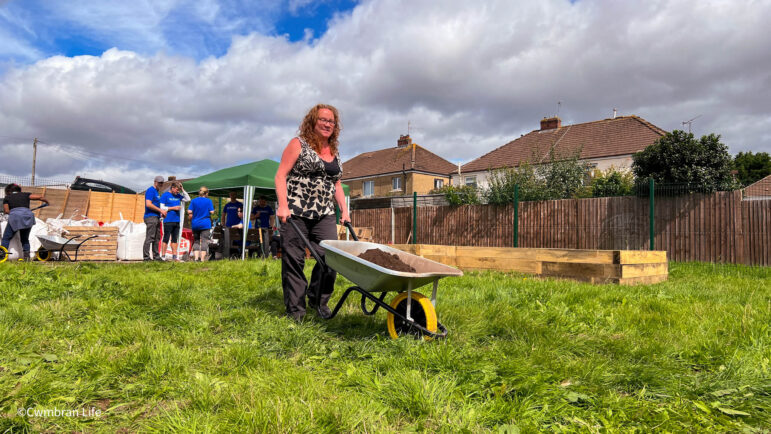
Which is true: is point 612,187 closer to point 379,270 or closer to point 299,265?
point 299,265

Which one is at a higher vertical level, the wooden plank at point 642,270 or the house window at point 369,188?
the house window at point 369,188

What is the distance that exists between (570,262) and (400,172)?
94.7ft

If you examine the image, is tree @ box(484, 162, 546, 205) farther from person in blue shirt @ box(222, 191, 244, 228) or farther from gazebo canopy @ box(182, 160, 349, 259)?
person in blue shirt @ box(222, 191, 244, 228)

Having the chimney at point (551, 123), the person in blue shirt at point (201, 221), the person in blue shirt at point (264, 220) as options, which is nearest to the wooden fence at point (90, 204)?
the person in blue shirt at point (264, 220)

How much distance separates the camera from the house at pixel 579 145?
23.2 meters

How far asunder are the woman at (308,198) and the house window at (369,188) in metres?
32.8

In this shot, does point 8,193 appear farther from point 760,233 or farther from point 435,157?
point 435,157

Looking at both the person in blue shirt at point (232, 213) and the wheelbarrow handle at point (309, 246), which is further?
the person in blue shirt at point (232, 213)

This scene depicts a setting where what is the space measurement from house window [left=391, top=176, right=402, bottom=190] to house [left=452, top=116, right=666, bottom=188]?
16.8 feet

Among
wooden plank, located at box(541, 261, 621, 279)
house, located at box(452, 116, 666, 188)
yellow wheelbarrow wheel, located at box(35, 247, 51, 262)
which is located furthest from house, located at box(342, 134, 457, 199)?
wooden plank, located at box(541, 261, 621, 279)

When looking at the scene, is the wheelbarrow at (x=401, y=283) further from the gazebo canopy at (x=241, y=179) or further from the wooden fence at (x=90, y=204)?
the wooden fence at (x=90, y=204)

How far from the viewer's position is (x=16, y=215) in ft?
25.9

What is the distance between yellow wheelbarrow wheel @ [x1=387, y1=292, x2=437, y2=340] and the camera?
2686 mm

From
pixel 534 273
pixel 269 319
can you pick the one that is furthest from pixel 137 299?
pixel 534 273
